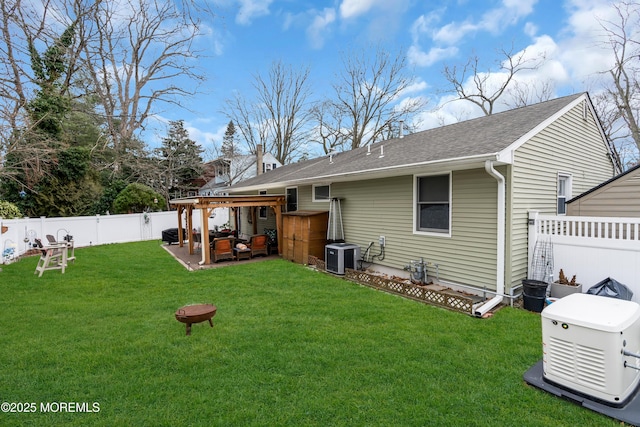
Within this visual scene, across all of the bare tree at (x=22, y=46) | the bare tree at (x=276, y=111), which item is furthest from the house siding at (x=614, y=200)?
the bare tree at (x=276, y=111)

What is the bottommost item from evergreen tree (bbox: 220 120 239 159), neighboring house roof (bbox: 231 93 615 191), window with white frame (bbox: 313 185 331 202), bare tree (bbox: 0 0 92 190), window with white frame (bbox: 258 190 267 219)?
window with white frame (bbox: 258 190 267 219)

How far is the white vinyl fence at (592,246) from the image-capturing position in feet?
15.7

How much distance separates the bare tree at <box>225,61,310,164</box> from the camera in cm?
2450

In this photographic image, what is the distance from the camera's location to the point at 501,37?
16.6 m

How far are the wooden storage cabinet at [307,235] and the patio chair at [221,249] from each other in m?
2.05

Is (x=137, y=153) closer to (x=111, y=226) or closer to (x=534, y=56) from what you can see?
(x=111, y=226)

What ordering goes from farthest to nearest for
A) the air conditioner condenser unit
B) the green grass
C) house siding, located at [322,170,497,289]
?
the air conditioner condenser unit → house siding, located at [322,170,497,289] → the green grass

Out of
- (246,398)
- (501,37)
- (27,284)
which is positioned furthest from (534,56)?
(27,284)

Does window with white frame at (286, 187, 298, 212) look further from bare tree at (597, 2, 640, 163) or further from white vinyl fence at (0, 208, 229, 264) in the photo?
bare tree at (597, 2, 640, 163)

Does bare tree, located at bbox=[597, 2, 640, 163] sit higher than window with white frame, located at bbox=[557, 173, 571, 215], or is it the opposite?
bare tree, located at bbox=[597, 2, 640, 163]

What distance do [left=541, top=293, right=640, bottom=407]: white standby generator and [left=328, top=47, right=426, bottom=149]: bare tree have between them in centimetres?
2071

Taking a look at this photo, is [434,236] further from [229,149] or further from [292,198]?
[229,149]

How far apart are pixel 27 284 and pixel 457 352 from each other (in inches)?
364

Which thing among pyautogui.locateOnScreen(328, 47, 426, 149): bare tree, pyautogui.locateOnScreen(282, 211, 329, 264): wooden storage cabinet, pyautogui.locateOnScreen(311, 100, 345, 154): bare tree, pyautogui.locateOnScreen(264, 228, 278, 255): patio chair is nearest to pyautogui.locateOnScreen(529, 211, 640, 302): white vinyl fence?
pyautogui.locateOnScreen(282, 211, 329, 264): wooden storage cabinet
